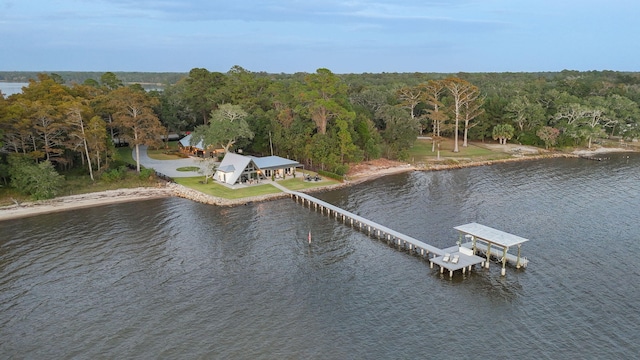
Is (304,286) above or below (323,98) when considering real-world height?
below

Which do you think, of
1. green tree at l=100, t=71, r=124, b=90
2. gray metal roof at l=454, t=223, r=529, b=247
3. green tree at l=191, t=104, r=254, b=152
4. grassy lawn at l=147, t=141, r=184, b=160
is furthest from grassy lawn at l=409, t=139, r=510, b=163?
green tree at l=100, t=71, r=124, b=90

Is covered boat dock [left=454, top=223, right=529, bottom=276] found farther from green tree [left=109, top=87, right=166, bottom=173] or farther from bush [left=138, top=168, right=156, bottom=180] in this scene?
green tree [left=109, top=87, right=166, bottom=173]

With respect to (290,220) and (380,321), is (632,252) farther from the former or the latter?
(290,220)

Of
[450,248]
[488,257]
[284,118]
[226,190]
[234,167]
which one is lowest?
[488,257]

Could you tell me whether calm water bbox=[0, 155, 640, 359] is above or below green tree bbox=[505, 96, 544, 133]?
below

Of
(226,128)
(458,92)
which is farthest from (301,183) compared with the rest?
(458,92)

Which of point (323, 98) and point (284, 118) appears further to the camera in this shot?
point (284, 118)

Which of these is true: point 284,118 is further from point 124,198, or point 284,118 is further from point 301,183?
point 124,198

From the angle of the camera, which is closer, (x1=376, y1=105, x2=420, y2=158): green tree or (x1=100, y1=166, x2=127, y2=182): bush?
(x1=100, y1=166, x2=127, y2=182): bush

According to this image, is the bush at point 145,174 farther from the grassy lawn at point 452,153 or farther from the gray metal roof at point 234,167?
the grassy lawn at point 452,153
